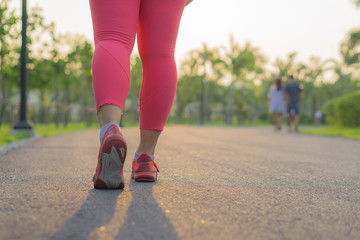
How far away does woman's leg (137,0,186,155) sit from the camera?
6.81 ft

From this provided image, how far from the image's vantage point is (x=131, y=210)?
139 cm

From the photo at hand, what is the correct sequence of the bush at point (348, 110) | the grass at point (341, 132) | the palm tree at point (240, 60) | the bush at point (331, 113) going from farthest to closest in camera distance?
the palm tree at point (240, 60) < the bush at point (331, 113) < the bush at point (348, 110) < the grass at point (341, 132)

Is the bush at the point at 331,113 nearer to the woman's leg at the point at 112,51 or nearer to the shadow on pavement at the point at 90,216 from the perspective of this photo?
the woman's leg at the point at 112,51

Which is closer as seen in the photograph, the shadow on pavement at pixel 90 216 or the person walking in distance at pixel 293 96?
the shadow on pavement at pixel 90 216

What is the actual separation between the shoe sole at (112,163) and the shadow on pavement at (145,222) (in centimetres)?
14

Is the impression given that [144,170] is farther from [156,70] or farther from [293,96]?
[293,96]

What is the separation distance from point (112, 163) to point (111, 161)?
0.01 m

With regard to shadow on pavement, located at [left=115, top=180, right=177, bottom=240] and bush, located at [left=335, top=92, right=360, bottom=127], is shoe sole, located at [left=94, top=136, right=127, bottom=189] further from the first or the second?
bush, located at [left=335, top=92, right=360, bottom=127]

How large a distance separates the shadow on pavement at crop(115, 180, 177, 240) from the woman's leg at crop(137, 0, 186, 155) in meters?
0.56

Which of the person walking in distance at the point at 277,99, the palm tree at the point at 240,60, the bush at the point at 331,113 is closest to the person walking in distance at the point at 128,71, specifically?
the person walking in distance at the point at 277,99

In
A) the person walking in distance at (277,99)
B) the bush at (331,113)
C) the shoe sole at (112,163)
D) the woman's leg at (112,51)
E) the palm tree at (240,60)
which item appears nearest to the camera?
the shoe sole at (112,163)

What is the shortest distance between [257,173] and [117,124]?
119cm

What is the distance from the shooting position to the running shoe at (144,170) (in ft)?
6.65

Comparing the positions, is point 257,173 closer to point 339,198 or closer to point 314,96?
point 339,198
